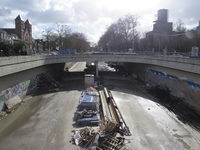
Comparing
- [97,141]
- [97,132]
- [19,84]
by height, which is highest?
[19,84]

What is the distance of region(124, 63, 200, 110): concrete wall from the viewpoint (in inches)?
682

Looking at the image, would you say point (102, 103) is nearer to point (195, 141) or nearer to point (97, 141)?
point (97, 141)

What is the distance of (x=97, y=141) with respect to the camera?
31.4 feet

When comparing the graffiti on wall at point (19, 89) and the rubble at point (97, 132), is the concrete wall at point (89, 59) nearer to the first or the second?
the graffiti on wall at point (19, 89)

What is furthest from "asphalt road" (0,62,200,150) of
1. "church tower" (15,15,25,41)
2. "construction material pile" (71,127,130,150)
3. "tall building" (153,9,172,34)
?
"church tower" (15,15,25,41)

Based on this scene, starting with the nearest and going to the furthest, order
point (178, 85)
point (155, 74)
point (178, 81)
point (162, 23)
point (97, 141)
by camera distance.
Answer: point (97, 141) → point (178, 85) → point (178, 81) → point (155, 74) → point (162, 23)

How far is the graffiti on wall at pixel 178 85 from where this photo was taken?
17.3 m

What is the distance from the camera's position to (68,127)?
40.4ft

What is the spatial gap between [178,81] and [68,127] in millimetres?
16073

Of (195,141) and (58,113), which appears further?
(58,113)

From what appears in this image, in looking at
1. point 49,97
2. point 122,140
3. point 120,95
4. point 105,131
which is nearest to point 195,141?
point 122,140

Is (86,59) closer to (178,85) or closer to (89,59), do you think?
(89,59)

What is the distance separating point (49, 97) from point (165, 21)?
3109 inches

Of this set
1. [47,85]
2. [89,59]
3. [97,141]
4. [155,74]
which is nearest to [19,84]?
[47,85]
